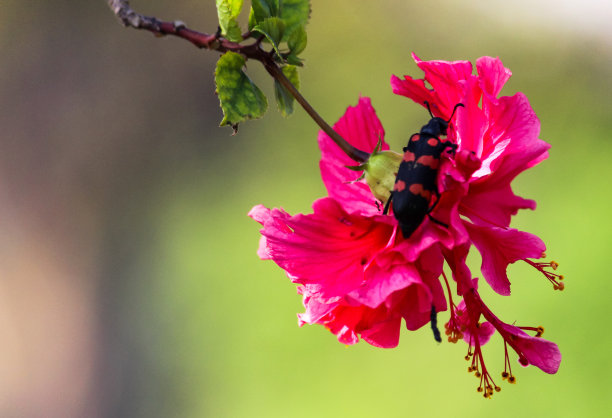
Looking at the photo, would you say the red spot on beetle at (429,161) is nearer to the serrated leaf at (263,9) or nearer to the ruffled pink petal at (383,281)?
the ruffled pink petal at (383,281)

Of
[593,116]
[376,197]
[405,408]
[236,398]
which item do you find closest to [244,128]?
[236,398]

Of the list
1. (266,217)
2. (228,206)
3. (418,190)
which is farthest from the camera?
(228,206)

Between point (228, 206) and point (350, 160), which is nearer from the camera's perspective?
point (350, 160)

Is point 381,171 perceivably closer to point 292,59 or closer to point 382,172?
point 382,172

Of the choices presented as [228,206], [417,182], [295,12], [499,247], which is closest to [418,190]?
[417,182]

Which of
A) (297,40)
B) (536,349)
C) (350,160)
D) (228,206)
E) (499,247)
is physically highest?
(228,206)

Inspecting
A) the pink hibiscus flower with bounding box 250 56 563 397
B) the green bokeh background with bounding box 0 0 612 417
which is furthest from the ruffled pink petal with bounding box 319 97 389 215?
the green bokeh background with bounding box 0 0 612 417
